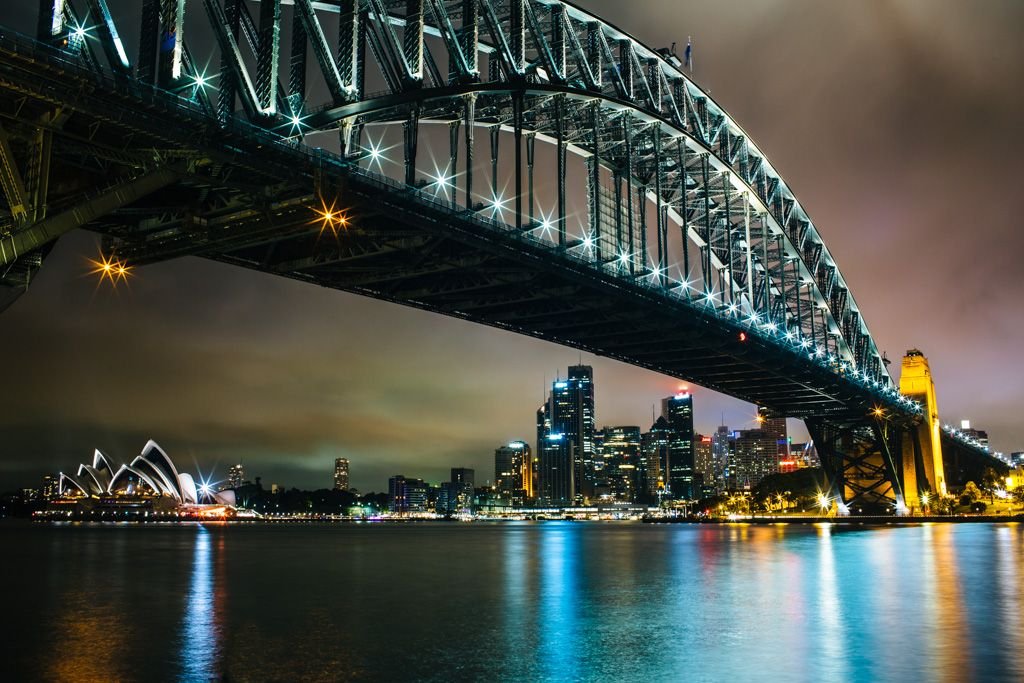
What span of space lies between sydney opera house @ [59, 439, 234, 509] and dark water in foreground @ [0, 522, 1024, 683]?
11705cm

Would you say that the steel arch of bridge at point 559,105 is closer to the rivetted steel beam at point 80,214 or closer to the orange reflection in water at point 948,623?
the rivetted steel beam at point 80,214

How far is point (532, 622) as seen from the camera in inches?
778

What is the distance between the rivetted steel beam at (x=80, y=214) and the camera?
21.6 m

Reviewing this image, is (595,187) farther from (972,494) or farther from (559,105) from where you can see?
(972,494)

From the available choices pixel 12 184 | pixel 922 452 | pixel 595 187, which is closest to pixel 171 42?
pixel 12 184

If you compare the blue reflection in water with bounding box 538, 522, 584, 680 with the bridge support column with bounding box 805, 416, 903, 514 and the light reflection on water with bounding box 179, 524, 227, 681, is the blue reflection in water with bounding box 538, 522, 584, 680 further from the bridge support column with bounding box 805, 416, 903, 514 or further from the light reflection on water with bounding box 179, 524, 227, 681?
the bridge support column with bounding box 805, 416, 903, 514

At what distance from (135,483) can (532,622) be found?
522 ft

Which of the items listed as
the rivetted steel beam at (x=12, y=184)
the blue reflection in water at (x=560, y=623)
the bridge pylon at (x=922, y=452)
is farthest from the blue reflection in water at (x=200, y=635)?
the bridge pylon at (x=922, y=452)

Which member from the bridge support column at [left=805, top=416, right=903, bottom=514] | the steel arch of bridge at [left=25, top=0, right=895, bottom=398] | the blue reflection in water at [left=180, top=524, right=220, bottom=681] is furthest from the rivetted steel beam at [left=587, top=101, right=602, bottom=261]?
the bridge support column at [left=805, top=416, right=903, bottom=514]

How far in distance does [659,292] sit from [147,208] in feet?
86.4

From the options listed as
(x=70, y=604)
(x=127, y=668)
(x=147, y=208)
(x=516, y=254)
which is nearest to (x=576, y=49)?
A: (x=516, y=254)

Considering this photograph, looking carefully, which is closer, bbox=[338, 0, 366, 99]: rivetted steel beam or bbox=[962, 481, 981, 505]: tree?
bbox=[338, 0, 366, 99]: rivetted steel beam

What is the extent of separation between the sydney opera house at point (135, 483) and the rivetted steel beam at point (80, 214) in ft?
422

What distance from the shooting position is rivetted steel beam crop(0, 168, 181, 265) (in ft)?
70.9
